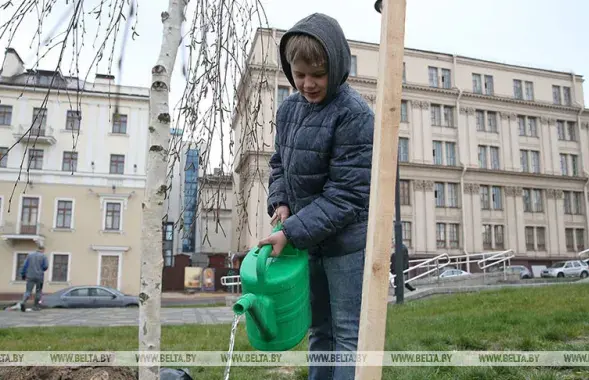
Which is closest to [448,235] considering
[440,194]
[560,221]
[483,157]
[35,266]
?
[440,194]

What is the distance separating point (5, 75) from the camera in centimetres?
245

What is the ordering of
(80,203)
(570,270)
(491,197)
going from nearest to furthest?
(80,203) → (570,270) → (491,197)

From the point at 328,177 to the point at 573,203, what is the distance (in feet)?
127

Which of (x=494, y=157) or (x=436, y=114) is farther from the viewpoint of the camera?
(x=494, y=157)

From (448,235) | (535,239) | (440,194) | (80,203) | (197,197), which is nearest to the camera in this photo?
(197,197)

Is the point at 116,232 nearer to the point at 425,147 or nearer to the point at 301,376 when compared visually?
the point at 425,147

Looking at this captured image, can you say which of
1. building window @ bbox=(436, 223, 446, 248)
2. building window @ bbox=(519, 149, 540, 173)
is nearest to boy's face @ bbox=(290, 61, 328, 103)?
building window @ bbox=(436, 223, 446, 248)

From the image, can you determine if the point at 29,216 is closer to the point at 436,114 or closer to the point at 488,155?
the point at 436,114

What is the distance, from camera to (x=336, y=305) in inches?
76.8

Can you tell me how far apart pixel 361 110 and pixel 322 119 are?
0.54ft

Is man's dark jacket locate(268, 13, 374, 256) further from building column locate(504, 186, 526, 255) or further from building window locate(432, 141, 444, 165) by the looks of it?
building column locate(504, 186, 526, 255)

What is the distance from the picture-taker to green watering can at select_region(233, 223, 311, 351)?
5.61 ft

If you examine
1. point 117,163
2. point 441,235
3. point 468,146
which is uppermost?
point 468,146

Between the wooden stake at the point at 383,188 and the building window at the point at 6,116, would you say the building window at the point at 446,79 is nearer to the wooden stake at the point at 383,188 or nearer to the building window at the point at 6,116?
the building window at the point at 6,116
